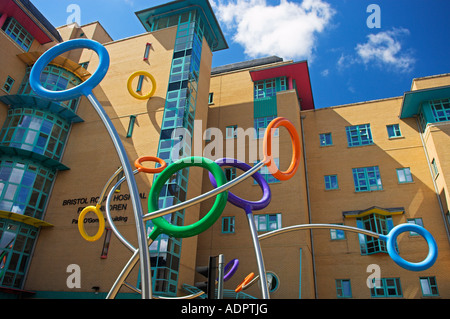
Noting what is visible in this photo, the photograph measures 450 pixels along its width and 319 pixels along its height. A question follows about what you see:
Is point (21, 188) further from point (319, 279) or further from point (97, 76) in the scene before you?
point (319, 279)

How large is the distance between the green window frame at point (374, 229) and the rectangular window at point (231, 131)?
1245cm

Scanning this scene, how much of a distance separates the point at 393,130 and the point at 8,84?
31501 mm

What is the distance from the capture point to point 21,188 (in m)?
24.1

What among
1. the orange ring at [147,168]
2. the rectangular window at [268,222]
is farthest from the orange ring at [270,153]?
the rectangular window at [268,222]

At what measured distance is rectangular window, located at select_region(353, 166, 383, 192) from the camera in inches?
1044

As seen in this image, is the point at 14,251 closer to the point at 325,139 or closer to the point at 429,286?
the point at 325,139

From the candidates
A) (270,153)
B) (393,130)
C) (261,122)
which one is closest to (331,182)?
(393,130)

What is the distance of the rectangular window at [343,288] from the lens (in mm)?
23672

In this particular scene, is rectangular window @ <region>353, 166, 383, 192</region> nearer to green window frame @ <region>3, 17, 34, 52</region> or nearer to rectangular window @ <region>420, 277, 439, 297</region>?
rectangular window @ <region>420, 277, 439, 297</region>

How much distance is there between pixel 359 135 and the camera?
2884cm

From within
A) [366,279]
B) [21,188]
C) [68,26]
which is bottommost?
[366,279]

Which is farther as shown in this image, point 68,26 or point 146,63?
point 68,26
